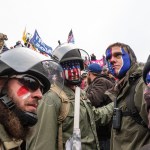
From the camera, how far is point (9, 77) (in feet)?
8.63

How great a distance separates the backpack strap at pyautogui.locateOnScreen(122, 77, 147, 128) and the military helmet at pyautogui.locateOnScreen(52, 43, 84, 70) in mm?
817

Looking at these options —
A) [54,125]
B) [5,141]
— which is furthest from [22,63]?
[54,125]

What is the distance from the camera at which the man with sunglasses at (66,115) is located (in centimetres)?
373

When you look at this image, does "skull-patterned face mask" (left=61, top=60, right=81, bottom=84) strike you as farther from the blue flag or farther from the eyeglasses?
the blue flag

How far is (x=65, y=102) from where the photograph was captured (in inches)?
155

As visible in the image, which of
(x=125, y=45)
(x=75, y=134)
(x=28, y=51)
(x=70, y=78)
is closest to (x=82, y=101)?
(x=70, y=78)

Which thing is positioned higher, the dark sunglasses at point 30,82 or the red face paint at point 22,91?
the dark sunglasses at point 30,82

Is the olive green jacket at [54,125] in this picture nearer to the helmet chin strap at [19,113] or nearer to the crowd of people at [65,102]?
the crowd of people at [65,102]

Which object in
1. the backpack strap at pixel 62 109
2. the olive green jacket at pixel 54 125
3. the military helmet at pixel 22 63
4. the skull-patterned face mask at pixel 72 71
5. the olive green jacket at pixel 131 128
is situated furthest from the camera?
the skull-patterned face mask at pixel 72 71

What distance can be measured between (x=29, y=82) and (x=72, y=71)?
163 cm

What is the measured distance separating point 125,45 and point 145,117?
1.34 m

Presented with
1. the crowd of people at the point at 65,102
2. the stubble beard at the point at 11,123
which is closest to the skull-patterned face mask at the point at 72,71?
the crowd of people at the point at 65,102

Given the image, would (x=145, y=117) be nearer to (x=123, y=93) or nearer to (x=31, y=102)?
(x=123, y=93)

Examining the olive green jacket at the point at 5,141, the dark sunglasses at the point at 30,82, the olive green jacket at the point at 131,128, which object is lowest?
the olive green jacket at the point at 131,128
